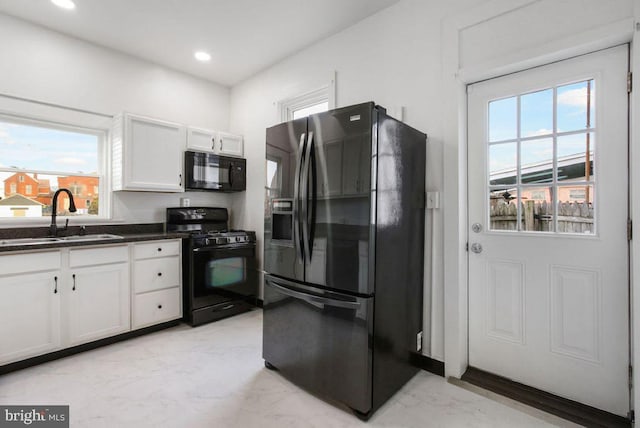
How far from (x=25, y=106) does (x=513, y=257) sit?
169 inches

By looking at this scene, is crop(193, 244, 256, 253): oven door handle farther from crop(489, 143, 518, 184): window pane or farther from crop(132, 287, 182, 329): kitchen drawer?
crop(489, 143, 518, 184): window pane

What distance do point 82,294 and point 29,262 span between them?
45 cm

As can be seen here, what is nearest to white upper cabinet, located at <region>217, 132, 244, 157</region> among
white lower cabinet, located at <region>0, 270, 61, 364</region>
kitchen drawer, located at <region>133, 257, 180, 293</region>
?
kitchen drawer, located at <region>133, 257, 180, 293</region>

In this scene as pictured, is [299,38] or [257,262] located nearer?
[299,38]

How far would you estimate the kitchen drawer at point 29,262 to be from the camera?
2.22m

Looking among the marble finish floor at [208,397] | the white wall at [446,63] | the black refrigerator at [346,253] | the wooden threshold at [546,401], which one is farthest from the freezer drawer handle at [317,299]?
the wooden threshold at [546,401]

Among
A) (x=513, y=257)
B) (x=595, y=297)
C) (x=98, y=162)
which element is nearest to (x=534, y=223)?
(x=513, y=257)

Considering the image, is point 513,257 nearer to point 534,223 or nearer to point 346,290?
point 534,223

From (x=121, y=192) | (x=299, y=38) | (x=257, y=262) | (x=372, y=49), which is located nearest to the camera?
(x=372, y=49)

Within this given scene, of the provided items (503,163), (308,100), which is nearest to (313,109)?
(308,100)

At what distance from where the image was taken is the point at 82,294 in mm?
2570

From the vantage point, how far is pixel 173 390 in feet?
6.75

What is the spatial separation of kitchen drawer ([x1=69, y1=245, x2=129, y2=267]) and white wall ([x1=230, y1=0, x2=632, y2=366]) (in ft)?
8.07

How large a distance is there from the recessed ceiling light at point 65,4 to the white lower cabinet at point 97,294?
2046 millimetres
